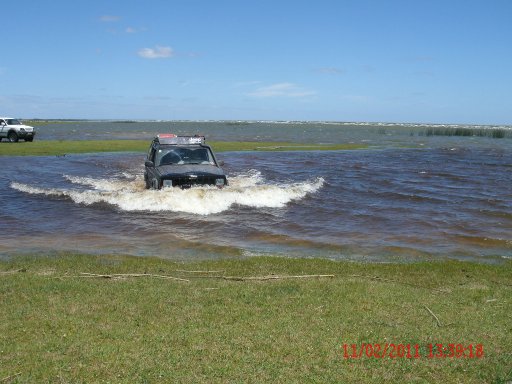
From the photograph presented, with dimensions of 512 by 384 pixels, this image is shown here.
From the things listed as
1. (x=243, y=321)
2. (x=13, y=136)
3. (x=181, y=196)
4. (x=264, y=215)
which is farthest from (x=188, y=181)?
(x=13, y=136)

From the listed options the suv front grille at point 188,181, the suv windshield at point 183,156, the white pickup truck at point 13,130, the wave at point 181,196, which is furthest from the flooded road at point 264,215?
the white pickup truck at point 13,130

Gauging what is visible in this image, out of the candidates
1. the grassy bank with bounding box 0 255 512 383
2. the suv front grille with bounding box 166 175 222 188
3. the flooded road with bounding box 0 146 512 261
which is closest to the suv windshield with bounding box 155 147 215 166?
the flooded road with bounding box 0 146 512 261

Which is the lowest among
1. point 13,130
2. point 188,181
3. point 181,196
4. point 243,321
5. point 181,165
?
point 243,321

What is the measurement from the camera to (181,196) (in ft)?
48.0

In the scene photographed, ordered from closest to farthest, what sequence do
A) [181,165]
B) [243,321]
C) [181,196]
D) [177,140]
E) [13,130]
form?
[243,321], [181,196], [181,165], [177,140], [13,130]

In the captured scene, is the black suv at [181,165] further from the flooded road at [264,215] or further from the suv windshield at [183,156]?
the flooded road at [264,215]

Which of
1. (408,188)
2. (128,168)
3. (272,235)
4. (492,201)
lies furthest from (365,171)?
(272,235)

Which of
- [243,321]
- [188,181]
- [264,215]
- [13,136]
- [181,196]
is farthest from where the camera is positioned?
[13,136]

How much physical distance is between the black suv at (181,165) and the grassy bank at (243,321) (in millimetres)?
6039

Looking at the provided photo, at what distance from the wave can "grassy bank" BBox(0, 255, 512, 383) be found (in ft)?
18.8

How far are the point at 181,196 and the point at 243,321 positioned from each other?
8.97m

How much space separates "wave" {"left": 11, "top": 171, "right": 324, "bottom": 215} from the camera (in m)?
14.6

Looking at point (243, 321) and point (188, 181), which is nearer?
point (243, 321)

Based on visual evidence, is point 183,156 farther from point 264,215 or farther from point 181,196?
point 264,215
